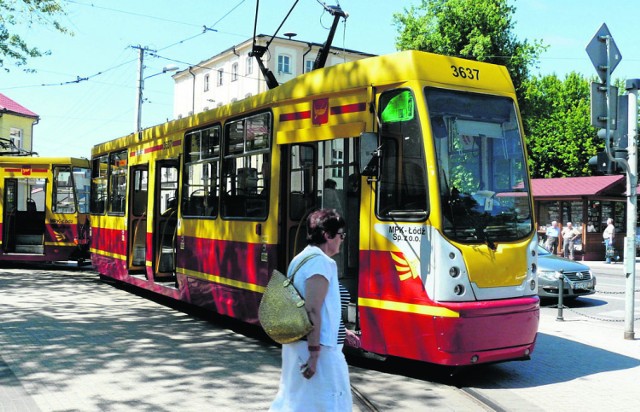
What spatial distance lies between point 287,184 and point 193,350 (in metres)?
2.26

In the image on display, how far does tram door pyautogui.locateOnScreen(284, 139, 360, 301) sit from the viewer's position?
7.39 meters

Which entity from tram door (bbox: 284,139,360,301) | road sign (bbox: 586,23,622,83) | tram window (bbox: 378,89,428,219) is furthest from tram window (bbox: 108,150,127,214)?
road sign (bbox: 586,23,622,83)

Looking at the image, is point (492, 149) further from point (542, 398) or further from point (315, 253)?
point (315, 253)

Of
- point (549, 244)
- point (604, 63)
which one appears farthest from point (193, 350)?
point (549, 244)

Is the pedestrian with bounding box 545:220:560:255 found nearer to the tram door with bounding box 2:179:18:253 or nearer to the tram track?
the tram door with bounding box 2:179:18:253

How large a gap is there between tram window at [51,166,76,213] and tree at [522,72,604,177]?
3556 cm

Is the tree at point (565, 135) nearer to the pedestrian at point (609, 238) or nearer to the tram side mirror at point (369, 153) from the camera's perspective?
the pedestrian at point (609, 238)

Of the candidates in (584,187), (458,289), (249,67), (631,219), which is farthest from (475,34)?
(458,289)

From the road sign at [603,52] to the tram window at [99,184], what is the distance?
9998 millimetres

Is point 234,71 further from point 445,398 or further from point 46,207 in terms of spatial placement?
point 445,398

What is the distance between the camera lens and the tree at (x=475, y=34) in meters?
33.5

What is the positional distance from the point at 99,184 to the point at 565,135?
39889 mm

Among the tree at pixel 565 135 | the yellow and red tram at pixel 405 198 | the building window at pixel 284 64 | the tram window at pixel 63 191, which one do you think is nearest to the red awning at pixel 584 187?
the tree at pixel 565 135

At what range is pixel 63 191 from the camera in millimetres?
18234
